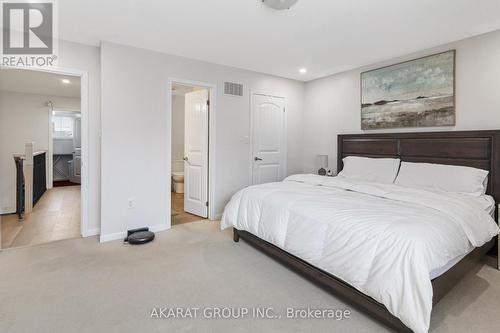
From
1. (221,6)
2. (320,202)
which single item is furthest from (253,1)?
(320,202)

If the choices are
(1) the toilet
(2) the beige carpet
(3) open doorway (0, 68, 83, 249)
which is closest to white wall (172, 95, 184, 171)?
(1) the toilet

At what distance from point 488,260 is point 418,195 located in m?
1.23

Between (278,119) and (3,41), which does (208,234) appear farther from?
(3,41)

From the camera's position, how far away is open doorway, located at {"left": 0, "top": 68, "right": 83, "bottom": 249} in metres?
3.77

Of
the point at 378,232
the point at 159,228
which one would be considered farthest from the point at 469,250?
the point at 159,228

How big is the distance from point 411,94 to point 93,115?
4311 millimetres

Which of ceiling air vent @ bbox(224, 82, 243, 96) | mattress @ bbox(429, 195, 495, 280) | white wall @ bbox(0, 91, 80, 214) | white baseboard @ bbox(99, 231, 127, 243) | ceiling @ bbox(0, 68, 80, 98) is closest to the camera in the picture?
mattress @ bbox(429, 195, 495, 280)

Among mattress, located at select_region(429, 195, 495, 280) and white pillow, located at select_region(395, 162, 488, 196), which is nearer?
mattress, located at select_region(429, 195, 495, 280)

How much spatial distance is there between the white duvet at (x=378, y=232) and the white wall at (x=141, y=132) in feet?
4.74

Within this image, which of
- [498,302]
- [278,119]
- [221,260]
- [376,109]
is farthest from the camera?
[278,119]

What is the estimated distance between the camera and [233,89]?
4.35 metres

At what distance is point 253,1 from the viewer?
2.36 metres

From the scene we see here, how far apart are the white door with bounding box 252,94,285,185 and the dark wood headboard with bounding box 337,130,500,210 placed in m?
1.32

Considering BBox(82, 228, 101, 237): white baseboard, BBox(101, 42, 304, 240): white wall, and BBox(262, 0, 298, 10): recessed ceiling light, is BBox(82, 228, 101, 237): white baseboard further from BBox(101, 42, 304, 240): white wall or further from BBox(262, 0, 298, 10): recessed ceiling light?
BBox(262, 0, 298, 10): recessed ceiling light
